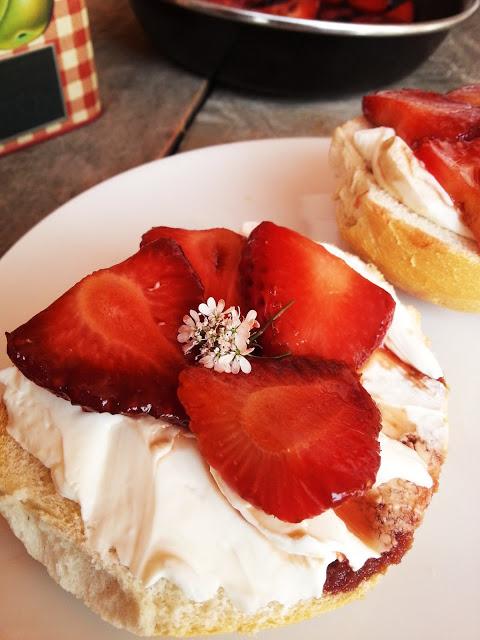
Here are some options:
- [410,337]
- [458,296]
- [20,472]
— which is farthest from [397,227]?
[20,472]

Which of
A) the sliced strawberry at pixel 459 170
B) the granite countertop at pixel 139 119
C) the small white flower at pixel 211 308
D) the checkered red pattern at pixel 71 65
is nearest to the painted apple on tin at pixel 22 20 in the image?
the checkered red pattern at pixel 71 65

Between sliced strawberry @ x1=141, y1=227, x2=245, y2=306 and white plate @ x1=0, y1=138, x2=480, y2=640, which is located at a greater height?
sliced strawberry @ x1=141, y1=227, x2=245, y2=306

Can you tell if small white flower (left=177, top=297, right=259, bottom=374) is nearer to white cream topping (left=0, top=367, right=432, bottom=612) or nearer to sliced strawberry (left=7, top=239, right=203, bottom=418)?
sliced strawberry (left=7, top=239, right=203, bottom=418)

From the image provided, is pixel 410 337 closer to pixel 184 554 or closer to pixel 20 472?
pixel 184 554

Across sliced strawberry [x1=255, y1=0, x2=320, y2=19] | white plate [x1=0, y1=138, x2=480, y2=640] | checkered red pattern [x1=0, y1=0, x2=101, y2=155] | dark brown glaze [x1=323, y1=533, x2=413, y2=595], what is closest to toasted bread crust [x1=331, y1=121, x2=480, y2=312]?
white plate [x1=0, y1=138, x2=480, y2=640]

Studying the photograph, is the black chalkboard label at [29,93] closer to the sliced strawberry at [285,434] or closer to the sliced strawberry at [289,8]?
the sliced strawberry at [289,8]

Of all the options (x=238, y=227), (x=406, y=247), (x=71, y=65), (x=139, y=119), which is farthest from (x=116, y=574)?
(x=139, y=119)

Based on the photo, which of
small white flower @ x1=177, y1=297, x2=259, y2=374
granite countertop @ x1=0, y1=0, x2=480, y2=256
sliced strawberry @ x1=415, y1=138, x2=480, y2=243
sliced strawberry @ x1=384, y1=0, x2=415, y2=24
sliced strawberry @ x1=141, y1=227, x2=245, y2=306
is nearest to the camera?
small white flower @ x1=177, y1=297, x2=259, y2=374
